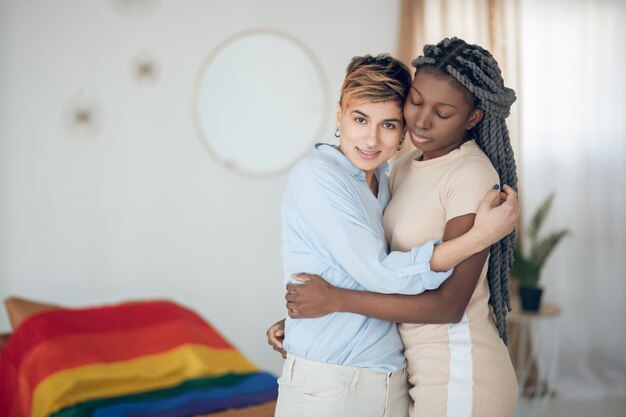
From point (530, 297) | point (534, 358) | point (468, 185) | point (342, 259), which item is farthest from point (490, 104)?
point (534, 358)

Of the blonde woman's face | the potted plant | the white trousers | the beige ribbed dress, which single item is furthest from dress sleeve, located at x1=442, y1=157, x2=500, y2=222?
the potted plant

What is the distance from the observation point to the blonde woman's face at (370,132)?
1.50 meters

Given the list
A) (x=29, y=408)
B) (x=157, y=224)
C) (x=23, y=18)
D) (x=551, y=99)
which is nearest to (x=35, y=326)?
(x=29, y=408)

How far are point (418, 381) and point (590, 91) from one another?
333 cm

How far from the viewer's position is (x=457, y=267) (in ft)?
4.59

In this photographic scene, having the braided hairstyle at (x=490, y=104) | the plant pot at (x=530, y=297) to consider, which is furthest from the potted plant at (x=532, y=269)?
the braided hairstyle at (x=490, y=104)

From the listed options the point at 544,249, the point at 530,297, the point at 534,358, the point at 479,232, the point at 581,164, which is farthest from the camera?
the point at 581,164

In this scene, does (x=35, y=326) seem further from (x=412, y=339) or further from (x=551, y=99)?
(x=551, y=99)

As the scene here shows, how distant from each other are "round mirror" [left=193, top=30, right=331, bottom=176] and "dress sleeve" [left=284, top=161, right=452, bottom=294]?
2.49m

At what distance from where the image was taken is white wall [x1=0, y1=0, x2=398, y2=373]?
354cm

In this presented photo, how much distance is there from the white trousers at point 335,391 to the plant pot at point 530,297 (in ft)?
7.58

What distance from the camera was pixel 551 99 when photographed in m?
4.22

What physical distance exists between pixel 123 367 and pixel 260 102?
68.6 inches

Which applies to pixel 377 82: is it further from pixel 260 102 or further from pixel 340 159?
pixel 260 102
